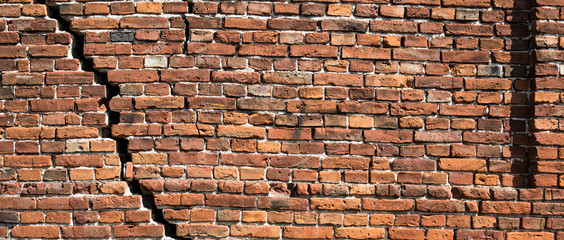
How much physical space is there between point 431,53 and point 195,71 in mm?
1481

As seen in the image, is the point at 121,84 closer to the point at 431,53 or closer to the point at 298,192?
the point at 298,192

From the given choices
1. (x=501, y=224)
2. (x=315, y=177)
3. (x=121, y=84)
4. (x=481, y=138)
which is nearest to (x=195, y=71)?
(x=121, y=84)

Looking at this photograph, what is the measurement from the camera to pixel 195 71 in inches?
93.7

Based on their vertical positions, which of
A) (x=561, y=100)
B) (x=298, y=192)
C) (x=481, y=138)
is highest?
(x=561, y=100)

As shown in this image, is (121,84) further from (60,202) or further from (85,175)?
(60,202)

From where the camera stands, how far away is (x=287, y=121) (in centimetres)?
237

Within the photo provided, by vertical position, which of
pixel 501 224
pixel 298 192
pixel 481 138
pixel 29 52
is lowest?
pixel 501 224

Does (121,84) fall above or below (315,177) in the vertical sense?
above

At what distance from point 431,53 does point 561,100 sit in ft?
2.72

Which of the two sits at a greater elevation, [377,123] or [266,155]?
[377,123]

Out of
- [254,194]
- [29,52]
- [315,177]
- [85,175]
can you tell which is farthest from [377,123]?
[29,52]

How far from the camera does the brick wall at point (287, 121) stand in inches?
92.3

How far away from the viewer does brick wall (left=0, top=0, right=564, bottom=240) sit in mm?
2344

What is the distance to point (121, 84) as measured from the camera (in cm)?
239
